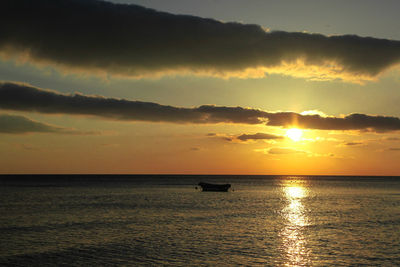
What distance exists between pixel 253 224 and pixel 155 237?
1708 centimetres

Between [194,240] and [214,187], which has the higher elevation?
[194,240]

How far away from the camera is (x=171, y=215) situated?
64.6 m

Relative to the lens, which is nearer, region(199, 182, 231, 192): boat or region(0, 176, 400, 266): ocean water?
region(0, 176, 400, 266): ocean water

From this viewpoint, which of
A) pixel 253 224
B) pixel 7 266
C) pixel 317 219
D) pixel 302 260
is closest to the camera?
pixel 7 266

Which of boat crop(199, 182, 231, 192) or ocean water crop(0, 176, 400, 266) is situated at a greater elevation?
ocean water crop(0, 176, 400, 266)

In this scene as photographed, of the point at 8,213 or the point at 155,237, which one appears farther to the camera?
the point at 8,213

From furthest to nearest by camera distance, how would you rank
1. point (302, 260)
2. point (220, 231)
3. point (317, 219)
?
point (317, 219)
point (220, 231)
point (302, 260)

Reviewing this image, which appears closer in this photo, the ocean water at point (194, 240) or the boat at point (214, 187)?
the ocean water at point (194, 240)

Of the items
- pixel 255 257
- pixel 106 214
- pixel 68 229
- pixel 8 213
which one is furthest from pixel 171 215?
pixel 255 257

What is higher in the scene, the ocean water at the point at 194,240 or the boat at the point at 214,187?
the ocean water at the point at 194,240

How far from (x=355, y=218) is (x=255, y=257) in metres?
35.7

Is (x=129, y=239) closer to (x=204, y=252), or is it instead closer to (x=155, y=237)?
(x=155, y=237)

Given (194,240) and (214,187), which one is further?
(214,187)

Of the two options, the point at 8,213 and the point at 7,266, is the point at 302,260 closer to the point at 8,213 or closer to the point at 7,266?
the point at 7,266
